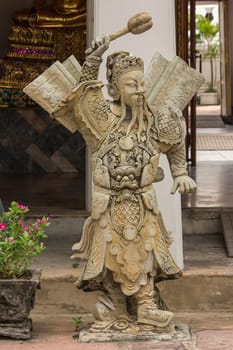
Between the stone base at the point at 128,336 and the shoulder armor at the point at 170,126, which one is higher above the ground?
the shoulder armor at the point at 170,126

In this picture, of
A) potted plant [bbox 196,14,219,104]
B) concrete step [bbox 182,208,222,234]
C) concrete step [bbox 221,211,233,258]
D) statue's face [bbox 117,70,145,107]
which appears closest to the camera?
statue's face [bbox 117,70,145,107]

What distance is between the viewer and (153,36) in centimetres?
709

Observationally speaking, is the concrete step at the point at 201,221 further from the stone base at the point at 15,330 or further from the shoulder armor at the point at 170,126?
the stone base at the point at 15,330

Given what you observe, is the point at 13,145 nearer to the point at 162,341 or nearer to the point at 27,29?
the point at 27,29

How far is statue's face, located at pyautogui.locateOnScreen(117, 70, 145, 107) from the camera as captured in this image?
19.6 ft

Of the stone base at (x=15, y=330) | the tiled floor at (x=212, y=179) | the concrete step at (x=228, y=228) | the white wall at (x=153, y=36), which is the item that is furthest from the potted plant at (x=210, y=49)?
the stone base at (x=15, y=330)

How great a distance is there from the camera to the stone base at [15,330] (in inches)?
241

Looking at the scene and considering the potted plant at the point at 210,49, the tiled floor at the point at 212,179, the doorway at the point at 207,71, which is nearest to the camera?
the tiled floor at the point at 212,179

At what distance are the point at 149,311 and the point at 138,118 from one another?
3.39ft

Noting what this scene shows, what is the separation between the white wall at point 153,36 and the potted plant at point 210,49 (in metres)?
20.2

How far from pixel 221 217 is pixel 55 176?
324cm

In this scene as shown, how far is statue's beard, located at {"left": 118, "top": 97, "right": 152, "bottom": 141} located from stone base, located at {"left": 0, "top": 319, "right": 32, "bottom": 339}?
1190mm

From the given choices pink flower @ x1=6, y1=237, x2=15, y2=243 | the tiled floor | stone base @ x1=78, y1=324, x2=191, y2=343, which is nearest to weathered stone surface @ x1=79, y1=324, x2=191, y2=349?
stone base @ x1=78, y1=324, x2=191, y2=343

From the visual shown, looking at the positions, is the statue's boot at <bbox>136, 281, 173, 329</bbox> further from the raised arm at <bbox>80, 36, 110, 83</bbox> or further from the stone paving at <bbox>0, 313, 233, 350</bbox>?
the raised arm at <bbox>80, 36, 110, 83</bbox>
